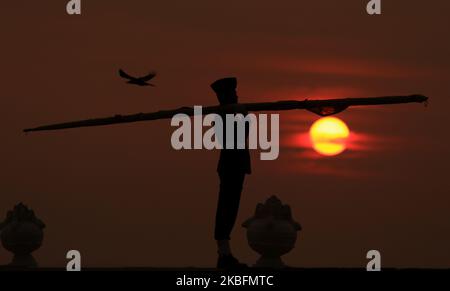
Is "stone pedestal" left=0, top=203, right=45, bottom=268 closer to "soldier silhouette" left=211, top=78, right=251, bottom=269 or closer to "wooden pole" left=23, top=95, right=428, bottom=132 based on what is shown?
"wooden pole" left=23, top=95, right=428, bottom=132

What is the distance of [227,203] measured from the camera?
67.4 ft

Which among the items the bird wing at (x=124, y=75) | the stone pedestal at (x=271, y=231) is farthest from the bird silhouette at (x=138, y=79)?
the stone pedestal at (x=271, y=231)

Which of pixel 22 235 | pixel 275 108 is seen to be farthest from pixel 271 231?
pixel 275 108

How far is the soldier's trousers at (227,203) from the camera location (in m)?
20.5

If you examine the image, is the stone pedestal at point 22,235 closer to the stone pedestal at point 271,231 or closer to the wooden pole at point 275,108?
the stone pedestal at point 271,231

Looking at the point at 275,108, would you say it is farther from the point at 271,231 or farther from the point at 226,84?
the point at 271,231
